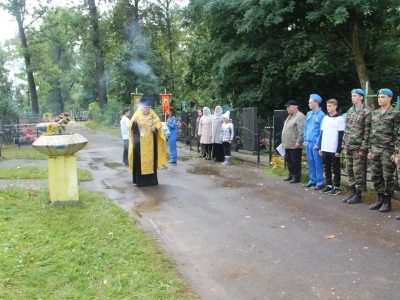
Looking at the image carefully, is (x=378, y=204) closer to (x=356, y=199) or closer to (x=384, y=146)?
(x=356, y=199)

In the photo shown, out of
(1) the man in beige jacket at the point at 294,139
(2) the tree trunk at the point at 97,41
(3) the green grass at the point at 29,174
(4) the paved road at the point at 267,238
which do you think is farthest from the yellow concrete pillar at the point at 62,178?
(2) the tree trunk at the point at 97,41

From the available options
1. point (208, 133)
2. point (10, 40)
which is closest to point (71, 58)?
point (10, 40)

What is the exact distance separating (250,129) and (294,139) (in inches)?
176

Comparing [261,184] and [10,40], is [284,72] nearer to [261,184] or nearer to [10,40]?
[261,184]

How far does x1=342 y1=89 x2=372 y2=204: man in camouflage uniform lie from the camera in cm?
630

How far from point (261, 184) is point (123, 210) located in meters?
3.32

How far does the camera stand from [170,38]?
32.3 metres

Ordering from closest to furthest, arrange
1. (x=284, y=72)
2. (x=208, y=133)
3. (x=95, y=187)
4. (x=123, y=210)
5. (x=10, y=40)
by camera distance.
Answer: (x=123, y=210)
(x=95, y=187)
(x=208, y=133)
(x=284, y=72)
(x=10, y=40)

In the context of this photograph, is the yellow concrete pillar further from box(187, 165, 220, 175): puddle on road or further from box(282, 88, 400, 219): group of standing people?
box(282, 88, 400, 219): group of standing people

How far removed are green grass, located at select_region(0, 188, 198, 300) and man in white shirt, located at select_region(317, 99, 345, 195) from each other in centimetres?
370

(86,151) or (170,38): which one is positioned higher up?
(170,38)

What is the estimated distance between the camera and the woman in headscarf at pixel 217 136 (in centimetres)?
1192

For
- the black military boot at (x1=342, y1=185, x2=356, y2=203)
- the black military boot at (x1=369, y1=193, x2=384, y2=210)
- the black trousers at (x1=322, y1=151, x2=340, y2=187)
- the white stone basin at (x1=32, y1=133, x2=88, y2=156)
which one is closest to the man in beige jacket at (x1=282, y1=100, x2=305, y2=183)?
the black trousers at (x1=322, y1=151, x2=340, y2=187)

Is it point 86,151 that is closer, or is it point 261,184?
point 261,184
